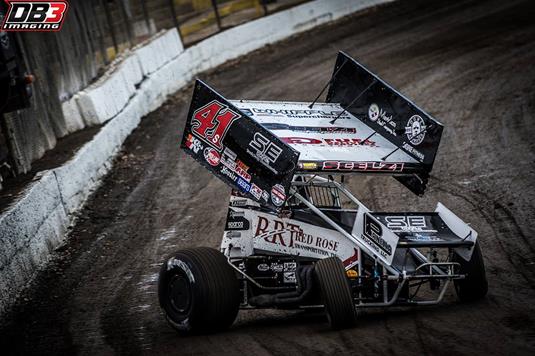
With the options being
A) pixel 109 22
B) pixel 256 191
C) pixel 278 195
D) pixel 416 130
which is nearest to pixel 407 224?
pixel 416 130

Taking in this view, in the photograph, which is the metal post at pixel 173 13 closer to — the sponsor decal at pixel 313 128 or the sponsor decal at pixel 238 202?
the sponsor decal at pixel 313 128

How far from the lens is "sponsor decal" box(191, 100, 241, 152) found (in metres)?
8.36

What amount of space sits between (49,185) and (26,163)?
3.71 feet

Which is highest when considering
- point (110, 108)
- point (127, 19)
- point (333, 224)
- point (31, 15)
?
point (31, 15)

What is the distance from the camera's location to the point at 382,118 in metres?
9.05

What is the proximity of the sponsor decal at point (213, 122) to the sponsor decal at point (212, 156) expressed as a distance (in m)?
0.05

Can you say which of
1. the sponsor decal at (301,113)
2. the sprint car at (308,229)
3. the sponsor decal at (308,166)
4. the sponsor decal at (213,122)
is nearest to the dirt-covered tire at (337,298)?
the sprint car at (308,229)

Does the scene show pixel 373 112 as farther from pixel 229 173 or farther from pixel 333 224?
pixel 229 173

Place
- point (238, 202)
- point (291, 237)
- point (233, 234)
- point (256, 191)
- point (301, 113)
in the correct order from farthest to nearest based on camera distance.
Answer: point (301, 113)
point (238, 202)
point (233, 234)
point (291, 237)
point (256, 191)

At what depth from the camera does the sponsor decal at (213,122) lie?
27.4ft

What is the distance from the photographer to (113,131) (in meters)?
16.4

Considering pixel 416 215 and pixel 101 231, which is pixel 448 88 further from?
pixel 416 215

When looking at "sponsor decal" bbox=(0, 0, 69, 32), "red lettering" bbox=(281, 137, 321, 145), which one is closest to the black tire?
"red lettering" bbox=(281, 137, 321, 145)

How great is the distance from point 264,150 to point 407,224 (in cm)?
168
